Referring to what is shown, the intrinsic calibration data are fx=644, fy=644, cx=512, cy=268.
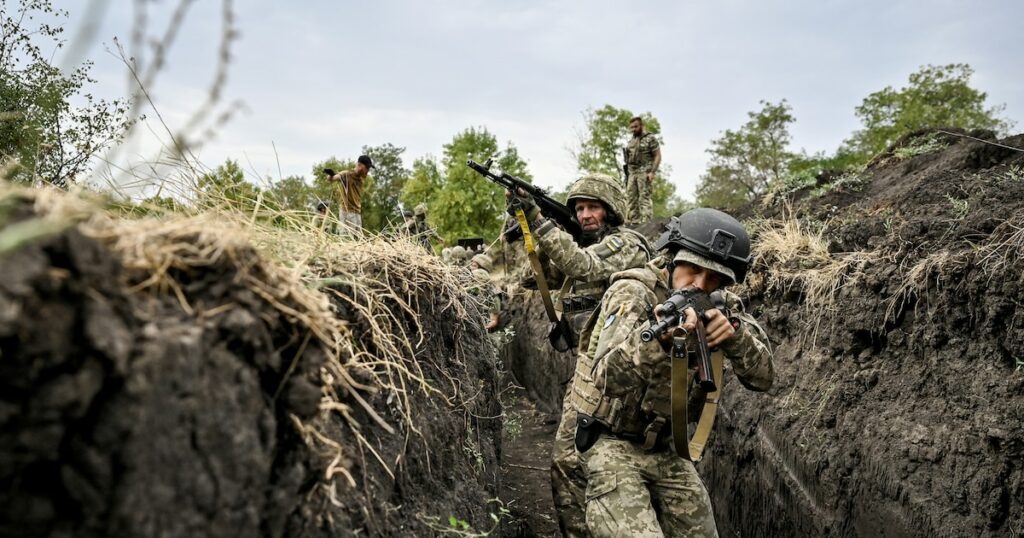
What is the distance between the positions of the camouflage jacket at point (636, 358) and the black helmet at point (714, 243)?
0.29 meters

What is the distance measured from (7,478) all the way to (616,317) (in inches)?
129

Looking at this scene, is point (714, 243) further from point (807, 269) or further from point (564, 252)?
point (807, 269)

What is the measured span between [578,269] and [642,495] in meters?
2.26

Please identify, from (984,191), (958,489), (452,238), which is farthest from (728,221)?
(452,238)

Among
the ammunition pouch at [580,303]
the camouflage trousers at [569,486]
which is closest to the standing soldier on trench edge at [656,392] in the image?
the camouflage trousers at [569,486]

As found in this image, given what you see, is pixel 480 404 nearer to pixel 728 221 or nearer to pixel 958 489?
pixel 728 221

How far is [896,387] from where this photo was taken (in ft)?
13.4

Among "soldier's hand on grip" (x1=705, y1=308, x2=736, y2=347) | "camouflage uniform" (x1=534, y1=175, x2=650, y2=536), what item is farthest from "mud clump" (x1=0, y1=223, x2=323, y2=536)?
"camouflage uniform" (x1=534, y1=175, x2=650, y2=536)

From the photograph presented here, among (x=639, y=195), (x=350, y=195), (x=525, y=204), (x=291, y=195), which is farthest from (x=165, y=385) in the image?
(x=639, y=195)

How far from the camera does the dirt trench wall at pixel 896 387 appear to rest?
338 cm

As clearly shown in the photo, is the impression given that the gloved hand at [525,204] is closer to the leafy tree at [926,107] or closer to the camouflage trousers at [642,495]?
the camouflage trousers at [642,495]

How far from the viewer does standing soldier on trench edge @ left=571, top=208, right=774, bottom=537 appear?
11.7 ft

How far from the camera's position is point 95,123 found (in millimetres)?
4336

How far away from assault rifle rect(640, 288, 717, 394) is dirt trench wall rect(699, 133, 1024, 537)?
1.36 metres
